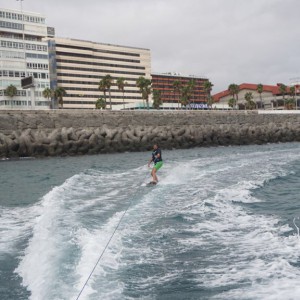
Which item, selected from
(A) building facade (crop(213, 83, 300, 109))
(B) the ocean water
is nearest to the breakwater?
(B) the ocean water

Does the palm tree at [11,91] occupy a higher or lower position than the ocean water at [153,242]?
higher

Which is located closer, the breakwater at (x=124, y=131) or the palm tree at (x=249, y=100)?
the breakwater at (x=124, y=131)

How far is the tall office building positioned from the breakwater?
32667mm

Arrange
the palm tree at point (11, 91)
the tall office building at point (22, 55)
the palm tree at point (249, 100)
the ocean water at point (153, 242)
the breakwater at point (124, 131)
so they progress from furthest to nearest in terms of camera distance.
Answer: the palm tree at point (249, 100), the tall office building at point (22, 55), the palm tree at point (11, 91), the breakwater at point (124, 131), the ocean water at point (153, 242)

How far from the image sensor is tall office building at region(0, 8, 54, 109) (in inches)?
2931

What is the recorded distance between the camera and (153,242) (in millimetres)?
8445

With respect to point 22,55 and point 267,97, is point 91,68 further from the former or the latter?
point 267,97

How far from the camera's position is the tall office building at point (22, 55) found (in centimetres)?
7444

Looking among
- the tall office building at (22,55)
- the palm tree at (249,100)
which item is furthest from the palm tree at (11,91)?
the palm tree at (249,100)

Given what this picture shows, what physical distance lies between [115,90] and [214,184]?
98304 mm

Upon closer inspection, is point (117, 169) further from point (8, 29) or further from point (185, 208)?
point (8, 29)

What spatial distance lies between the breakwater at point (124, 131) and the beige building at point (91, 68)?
40142 mm

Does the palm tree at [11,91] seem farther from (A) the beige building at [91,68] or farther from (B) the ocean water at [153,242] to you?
(B) the ocean water at [153,242]

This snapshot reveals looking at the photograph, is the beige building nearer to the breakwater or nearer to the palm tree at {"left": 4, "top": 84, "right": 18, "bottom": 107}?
the palm tree at {"left": 4, "top": 84, "right": 18, "bottom": 107}
